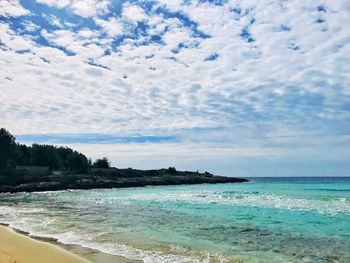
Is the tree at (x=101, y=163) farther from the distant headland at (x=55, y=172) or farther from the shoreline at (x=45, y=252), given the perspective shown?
the shoreline at (x=45, y=252)

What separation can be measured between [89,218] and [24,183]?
5107 centimetres

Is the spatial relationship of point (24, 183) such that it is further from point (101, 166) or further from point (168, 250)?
point (168, 250)

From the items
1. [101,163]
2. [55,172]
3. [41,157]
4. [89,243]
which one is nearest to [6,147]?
[55,172]

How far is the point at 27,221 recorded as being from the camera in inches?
795

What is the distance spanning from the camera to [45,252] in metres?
11.8

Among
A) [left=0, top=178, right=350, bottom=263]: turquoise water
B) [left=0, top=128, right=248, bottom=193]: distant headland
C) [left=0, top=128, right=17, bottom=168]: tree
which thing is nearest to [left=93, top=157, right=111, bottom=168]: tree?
[left=0, top=128, right=248, bottom=193]: distant headland

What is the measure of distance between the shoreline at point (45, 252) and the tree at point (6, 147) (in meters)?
67.4

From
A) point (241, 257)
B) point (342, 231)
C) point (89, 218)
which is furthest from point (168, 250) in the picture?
point (89, 218)

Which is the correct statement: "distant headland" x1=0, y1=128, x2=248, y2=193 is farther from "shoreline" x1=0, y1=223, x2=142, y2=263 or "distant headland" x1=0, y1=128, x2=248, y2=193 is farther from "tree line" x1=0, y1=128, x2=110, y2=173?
"shoreline" x1=0, y1=223, x2=142, y2=263

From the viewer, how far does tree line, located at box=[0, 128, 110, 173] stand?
7758 cm

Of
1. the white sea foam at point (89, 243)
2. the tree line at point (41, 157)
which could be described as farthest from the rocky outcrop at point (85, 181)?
the white sea foam at point (89, 243)

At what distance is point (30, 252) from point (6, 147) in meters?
71.1

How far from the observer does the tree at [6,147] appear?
76.6 metres

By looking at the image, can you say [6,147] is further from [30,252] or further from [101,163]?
[30,252]
